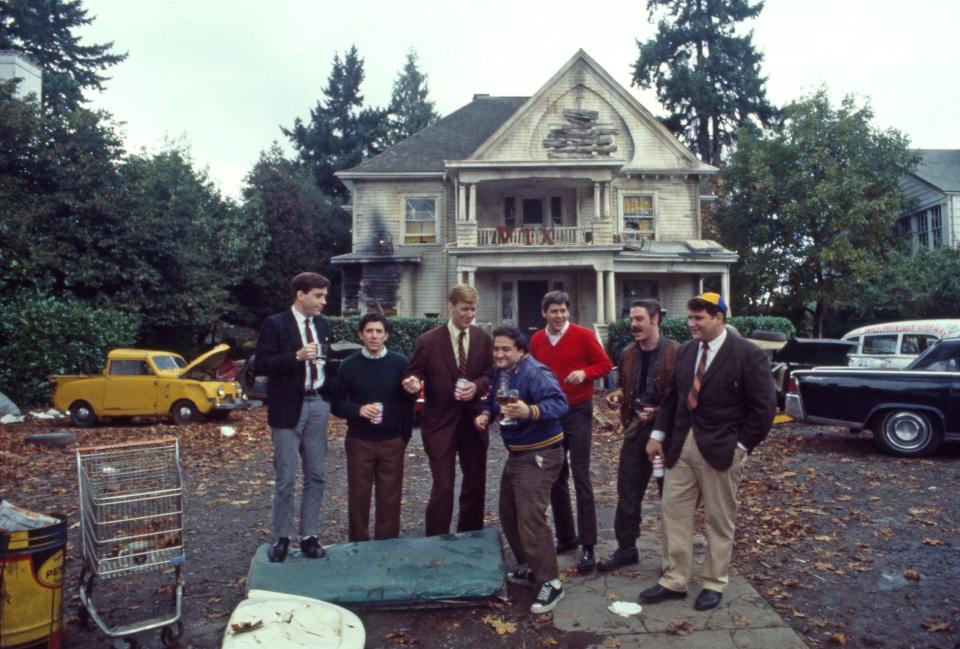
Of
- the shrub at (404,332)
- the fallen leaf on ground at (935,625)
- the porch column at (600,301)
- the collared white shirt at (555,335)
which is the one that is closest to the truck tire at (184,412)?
the shrub at (404,332)

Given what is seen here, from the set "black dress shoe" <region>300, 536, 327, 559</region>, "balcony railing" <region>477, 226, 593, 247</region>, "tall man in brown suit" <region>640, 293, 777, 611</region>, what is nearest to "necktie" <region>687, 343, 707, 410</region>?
"tall man in brown suit" <region>640, 293, 777, 611</region>

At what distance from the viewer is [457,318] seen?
520 cm

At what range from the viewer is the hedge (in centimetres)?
2098

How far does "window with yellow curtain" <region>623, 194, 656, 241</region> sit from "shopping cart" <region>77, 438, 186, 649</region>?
22.2 meters

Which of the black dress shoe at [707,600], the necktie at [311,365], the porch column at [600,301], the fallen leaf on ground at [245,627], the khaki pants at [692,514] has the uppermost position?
the porch column at [600,301]

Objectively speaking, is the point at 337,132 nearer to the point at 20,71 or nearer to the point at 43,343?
the point at 20,71

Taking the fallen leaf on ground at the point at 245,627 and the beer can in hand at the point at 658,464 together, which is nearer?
the fallen leaf on ground at the point at 245,627

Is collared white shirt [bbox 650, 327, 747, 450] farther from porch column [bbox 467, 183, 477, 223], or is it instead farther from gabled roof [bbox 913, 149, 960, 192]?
gabled roof [bbox 913, 149, 960, 192]

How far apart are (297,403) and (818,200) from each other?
2761 centimetres

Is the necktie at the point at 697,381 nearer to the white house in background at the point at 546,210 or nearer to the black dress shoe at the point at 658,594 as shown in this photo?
the black dress shoe at the point at 658,594

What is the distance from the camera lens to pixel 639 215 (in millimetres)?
25078

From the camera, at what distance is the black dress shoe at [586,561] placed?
201 inches

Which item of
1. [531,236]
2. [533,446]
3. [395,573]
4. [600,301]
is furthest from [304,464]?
[531,236]

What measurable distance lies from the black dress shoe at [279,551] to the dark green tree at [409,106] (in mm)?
48103
